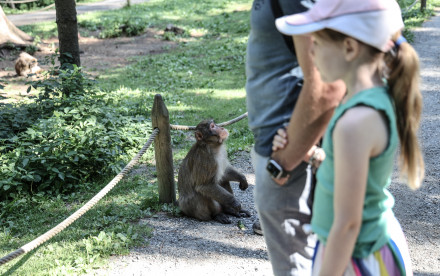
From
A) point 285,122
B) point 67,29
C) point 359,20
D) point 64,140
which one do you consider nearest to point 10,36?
point 67,29

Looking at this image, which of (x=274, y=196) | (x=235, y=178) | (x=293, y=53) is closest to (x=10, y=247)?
(x=235, y=178)

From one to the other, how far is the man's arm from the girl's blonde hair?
0.65 feet

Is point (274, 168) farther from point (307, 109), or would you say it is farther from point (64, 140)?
point (64, 140)

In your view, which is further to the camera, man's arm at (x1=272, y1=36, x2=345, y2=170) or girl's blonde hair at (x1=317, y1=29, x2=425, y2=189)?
man's arm at (x1=272, y1=36, x2=345, y2=170)

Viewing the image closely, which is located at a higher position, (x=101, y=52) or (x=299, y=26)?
(x=299, y=26)

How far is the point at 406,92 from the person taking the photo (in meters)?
1.57

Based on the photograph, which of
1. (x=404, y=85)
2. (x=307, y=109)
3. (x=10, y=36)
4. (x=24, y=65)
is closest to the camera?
(x=404, y=85)

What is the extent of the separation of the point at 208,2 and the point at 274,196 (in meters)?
16.8

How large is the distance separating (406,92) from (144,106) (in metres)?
6.67

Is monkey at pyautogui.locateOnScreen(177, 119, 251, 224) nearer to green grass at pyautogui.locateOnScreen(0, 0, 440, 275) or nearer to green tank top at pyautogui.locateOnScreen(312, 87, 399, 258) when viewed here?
green grass at pyautogui.locateOnScreen(0, 0, 440, 275)

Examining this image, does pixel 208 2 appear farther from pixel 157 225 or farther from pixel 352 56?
pixel 352 56

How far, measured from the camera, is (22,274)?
12.5ft

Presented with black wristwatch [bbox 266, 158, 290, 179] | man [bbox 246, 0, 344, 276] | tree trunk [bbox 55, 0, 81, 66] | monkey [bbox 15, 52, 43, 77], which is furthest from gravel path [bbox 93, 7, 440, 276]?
monkey [bbox 15, 52, 43, 77]

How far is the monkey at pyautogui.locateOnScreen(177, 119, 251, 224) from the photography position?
177 inches
